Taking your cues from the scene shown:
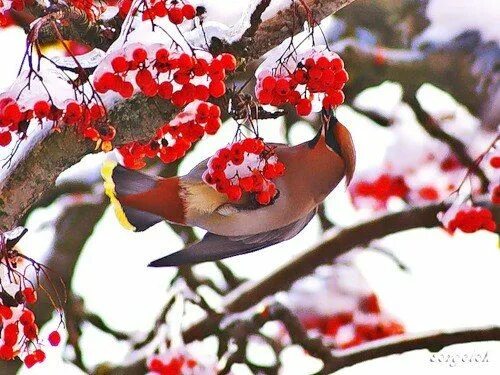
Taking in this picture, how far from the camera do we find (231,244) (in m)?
0.85

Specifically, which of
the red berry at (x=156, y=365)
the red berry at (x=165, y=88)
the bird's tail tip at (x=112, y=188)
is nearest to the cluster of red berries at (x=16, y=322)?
the bird's tail tip at (x=112, y=188)

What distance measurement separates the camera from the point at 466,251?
1.24m

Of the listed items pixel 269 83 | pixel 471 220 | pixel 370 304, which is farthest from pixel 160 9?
pixel 370 304

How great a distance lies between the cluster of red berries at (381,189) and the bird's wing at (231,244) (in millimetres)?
420

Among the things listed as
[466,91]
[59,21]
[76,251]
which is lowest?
[76,251]

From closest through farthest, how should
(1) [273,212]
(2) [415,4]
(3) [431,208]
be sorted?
(1) [273,212], (3) [431,208], (2) [415,4]

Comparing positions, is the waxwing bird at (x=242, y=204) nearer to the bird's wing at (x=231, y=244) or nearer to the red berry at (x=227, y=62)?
the bird's wing at (x=231, y=244)

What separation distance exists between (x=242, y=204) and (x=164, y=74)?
22 cm

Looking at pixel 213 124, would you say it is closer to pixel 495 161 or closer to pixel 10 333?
pixel 10 333

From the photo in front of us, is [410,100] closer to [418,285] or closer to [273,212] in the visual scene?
[418,285]

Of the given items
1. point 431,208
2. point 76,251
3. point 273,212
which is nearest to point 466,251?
point 431,208

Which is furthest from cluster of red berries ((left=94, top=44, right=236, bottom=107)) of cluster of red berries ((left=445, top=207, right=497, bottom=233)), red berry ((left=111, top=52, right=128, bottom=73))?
cluster of red berries ((left=445, top=207, right=497, bottom=233))

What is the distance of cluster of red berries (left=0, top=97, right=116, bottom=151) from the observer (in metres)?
0.58

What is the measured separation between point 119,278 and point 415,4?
714 mm
